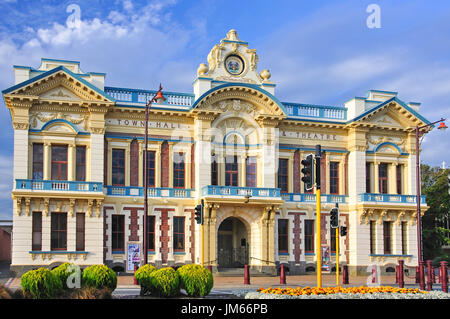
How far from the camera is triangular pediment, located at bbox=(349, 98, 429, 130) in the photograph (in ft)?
149

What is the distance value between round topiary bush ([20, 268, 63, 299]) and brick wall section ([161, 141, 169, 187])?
74.3 feet

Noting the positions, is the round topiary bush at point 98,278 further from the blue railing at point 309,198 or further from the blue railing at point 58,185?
the blue railing at point 309,198

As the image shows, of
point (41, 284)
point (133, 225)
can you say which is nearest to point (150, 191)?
point (133, 225)

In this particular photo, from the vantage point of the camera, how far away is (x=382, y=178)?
154ft

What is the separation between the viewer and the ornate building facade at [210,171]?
127 feet

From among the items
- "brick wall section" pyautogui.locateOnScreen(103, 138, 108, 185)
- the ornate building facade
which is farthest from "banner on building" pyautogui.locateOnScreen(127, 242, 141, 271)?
"brick wall section" pyautogui.locateOnScreen(103, 138, 108, 185)

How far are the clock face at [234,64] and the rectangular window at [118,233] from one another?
41.5 feet

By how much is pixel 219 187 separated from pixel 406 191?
1560 centimetres

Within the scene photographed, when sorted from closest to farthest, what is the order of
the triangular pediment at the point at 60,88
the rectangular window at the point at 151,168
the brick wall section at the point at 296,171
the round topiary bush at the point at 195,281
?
the round topiary bush at the point at 195,281 → the triangular pediment at the point at 60,88 → the rectangular window at the point at 151,168 → the brick wall section at the point at 296,171

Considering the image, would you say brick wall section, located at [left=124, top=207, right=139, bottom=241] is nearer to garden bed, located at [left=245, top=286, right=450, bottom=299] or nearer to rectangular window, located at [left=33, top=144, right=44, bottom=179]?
rectangular window, located at [left=33, top=144, right=44, bottom=179]

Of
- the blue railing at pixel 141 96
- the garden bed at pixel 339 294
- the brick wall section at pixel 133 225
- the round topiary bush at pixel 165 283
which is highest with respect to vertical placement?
the blue railing at pixel 141 96

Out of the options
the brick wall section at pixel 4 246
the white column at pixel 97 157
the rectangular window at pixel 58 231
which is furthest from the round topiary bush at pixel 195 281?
the brick wall section at pixel 4 246
